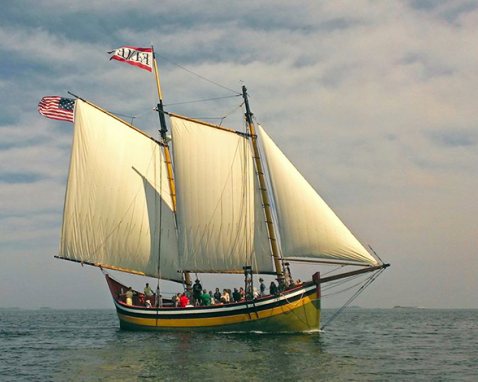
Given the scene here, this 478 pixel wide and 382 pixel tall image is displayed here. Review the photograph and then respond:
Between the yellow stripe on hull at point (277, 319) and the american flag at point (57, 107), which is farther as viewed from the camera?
the american flag at point (57, 107)

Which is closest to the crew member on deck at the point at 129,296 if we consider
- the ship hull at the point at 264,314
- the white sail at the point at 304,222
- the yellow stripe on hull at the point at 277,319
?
the ship hull at the point at 264,314

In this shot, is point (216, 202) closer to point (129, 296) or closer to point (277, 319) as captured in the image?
point (129, 296)

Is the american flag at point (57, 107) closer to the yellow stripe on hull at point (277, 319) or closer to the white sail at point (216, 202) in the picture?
the white sail at point (216, 202)

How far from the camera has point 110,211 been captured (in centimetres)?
5175

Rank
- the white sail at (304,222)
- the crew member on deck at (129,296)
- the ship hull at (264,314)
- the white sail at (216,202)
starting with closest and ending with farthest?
the white sail at (304,222) → the ship hull at (264,314) → the white sail at (216,202) → the crew member on deck at (129,296)

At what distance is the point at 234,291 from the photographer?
4453 centimetres

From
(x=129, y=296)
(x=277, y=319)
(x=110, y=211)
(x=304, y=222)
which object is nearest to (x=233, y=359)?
(x=277, y=319)

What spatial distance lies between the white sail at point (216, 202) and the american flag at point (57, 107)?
947 cm

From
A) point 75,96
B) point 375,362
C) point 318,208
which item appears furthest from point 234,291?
point 75,96

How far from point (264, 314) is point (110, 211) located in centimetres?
1733

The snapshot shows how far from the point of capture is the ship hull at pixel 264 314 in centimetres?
4166

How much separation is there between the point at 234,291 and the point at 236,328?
2.82 meters

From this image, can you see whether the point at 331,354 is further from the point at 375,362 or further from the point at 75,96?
the point at 75,96

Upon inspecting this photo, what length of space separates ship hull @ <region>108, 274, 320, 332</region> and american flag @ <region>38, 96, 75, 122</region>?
1942cm
